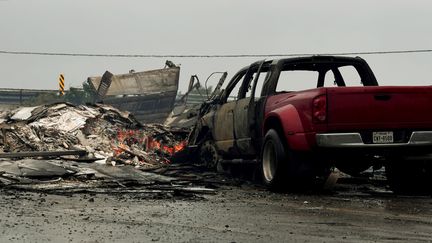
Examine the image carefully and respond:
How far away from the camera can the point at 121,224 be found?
17.4ft

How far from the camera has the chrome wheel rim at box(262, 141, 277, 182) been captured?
850cm

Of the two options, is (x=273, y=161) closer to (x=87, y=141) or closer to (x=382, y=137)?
(x=382, y=137)

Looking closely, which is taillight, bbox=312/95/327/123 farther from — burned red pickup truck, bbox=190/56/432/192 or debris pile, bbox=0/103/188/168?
debris pile, bbox=0/103/188/168

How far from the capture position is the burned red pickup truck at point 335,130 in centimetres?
753

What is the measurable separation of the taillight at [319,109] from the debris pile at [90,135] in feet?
22.0

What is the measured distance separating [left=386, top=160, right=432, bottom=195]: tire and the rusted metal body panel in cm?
1866

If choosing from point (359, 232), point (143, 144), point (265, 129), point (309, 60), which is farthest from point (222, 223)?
point (143, 144)

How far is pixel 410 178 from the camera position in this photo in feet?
27.4

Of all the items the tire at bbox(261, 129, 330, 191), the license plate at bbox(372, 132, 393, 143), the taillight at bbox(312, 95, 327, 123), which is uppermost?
the taillight at bbox(312, 95, 327, 123)

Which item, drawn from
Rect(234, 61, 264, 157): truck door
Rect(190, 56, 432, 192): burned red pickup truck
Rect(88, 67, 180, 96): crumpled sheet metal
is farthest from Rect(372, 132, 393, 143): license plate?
Rect(88, 67, 180, 96): crumpled sheet metal

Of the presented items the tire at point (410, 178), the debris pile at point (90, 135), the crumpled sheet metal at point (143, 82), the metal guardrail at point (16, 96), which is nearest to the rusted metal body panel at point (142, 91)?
the crumpled sheet metal at point (143, 82)

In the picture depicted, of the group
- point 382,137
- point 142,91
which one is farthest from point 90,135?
point 142,91

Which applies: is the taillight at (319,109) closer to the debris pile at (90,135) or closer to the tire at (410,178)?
the tire at (410,178)

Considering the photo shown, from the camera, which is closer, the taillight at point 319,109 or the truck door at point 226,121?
the taillight at point 319,109
